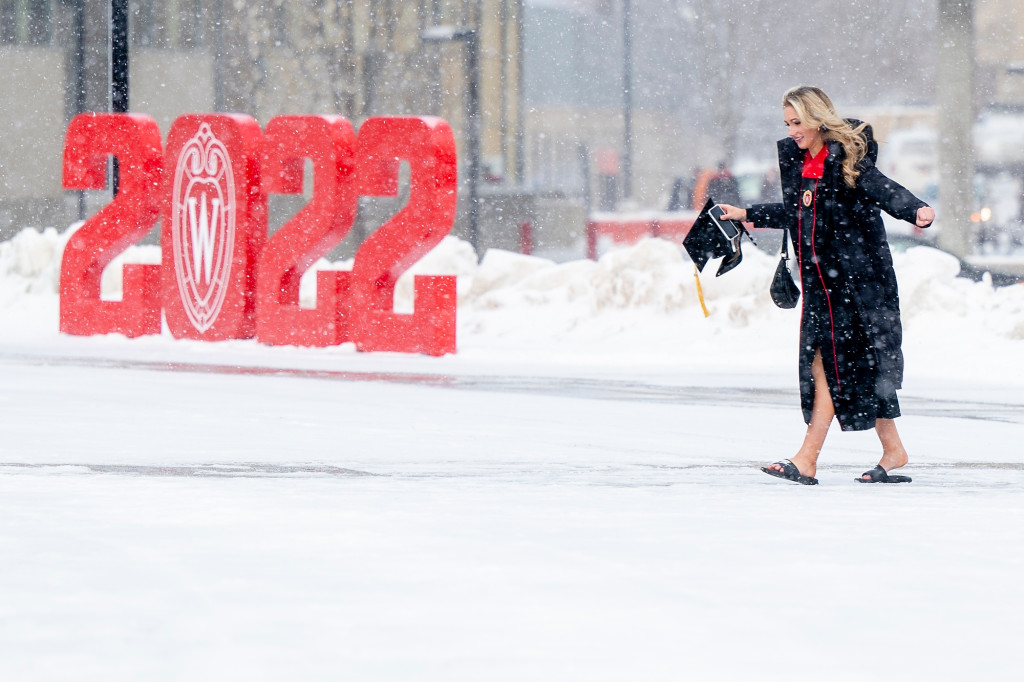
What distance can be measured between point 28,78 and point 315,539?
1969 cm

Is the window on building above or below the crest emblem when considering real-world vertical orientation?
above

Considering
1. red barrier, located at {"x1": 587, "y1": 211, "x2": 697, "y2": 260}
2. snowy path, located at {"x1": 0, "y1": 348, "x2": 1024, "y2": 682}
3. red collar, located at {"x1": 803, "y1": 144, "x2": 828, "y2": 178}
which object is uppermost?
red barrier, located at {"x1": 587, "y1": 211, "x2": 697, "y2": 260}

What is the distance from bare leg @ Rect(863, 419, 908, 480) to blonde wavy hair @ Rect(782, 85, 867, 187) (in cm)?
93

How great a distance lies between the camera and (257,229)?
12.9m

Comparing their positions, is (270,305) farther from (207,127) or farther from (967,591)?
(967,591)

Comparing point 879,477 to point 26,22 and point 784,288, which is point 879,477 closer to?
point 784,288

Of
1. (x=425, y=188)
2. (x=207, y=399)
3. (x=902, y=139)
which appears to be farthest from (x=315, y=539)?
(x=902, y=139)

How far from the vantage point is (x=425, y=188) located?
12.1 meters

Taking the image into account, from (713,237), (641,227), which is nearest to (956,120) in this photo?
(641,227)

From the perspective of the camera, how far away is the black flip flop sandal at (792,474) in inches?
236

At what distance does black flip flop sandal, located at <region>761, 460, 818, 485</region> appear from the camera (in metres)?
6.00

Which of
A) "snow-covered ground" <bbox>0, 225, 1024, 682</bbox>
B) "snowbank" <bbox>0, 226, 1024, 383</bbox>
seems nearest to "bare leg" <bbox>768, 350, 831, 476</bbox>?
"snow-covered ground" <bbox>0, 225, 1024, 682</bbox>

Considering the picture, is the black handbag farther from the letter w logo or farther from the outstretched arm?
the letter w logo

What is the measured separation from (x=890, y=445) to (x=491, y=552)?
2.19m
